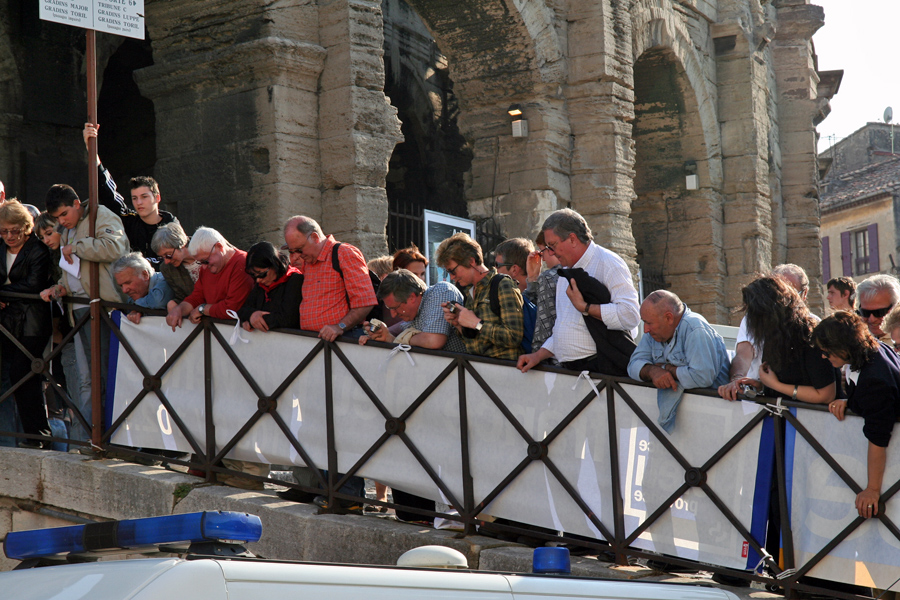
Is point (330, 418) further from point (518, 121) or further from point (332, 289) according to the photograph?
point (518, 121)

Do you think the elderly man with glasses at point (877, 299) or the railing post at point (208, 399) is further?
the railing post at point (208, 399)

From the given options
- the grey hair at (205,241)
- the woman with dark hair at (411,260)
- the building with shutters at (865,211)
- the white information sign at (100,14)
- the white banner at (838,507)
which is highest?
the building with shutters at (865,211)

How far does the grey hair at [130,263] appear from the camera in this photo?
5.66m

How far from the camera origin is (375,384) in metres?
4.93

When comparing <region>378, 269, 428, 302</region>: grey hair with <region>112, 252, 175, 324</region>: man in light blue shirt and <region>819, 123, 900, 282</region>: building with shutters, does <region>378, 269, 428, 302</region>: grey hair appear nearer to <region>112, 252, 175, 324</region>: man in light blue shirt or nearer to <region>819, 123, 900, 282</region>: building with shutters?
<region>112, 252, 175, 324</region>: man in light blue shirt

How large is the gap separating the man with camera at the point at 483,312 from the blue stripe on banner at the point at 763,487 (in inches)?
50.0

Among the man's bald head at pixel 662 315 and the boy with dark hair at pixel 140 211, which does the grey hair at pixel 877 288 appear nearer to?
the man's bald head at pixel 662 315

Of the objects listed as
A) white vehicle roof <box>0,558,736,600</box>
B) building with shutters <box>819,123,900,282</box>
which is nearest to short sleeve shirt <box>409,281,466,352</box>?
white vehicle roof <box>0,558,736,600</box>

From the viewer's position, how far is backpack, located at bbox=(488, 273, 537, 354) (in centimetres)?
468

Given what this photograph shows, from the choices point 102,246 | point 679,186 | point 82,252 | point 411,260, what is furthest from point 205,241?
point 679,186

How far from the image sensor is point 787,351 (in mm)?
3930

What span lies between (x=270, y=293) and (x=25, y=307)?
5.57 ft

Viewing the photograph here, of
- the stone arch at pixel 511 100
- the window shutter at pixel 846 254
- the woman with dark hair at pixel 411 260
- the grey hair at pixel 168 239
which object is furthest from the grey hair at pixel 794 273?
the window shutter at pixel 846 254

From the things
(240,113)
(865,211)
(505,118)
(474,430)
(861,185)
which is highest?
(861,185)
